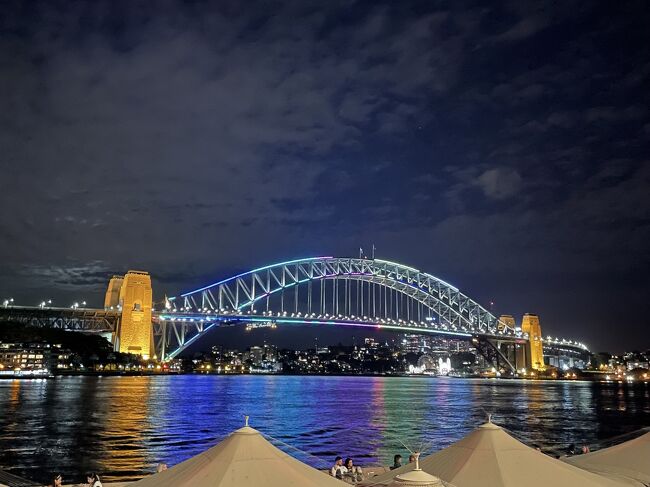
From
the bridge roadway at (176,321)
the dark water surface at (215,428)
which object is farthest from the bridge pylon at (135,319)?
the dark water surface at (215,428)

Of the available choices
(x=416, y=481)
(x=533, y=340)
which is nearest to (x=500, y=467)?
(x=416, y=481)

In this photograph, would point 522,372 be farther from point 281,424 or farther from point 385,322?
point 281,424

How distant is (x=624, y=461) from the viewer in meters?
10.4

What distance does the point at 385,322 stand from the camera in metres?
118

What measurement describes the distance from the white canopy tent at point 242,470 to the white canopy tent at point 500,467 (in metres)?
1.58

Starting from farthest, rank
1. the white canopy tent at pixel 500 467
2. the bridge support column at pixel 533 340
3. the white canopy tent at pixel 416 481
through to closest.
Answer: the bridge support column at pixel 533 340 < the white canopy tent at pixel 500 467 < the white canopy tent at pixel 416 481

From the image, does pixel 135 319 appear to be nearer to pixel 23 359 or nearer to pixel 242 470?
pixel 23 359

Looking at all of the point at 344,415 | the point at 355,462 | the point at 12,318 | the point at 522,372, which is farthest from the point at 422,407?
the point at 522,372

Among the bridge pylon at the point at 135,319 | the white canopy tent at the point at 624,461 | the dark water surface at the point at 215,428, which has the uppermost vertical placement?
the bridge pylon at the point at 135,319

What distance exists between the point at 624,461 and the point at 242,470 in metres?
6.90

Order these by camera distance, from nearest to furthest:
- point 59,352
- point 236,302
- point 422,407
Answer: point 422,407 → point 59,352 → point 236,302

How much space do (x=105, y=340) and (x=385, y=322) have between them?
53.4 metres

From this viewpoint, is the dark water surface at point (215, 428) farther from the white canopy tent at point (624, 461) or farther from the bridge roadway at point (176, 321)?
the bridge roadway at point (176, 321)

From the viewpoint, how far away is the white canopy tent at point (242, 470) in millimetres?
7281
